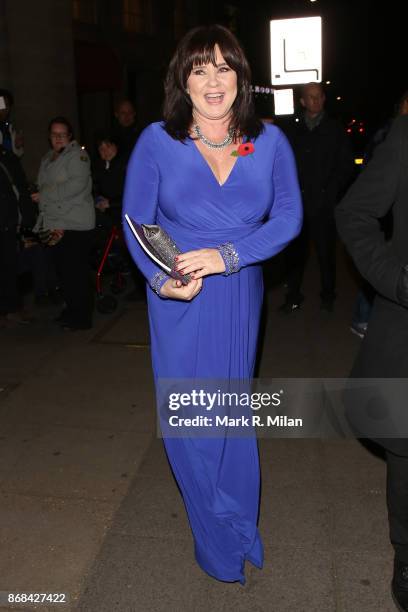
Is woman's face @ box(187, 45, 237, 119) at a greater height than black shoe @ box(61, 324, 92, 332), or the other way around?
woman's face @ box(187, 45, 237, 119)

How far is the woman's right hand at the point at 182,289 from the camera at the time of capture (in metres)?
2.29

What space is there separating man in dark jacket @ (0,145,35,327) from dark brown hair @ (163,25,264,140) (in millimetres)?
4381

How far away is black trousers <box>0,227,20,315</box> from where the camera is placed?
6.56 m

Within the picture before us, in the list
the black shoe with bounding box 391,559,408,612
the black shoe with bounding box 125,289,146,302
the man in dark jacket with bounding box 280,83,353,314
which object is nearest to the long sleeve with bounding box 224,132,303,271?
the black shoe with bounding box 391,559,408,612

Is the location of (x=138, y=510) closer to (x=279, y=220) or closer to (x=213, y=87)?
(x=279, y=220)

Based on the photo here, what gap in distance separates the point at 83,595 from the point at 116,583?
0.15m

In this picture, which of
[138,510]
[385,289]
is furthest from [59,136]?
[385,289]

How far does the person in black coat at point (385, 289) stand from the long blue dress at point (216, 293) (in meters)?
0.33

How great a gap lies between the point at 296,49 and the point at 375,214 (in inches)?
561

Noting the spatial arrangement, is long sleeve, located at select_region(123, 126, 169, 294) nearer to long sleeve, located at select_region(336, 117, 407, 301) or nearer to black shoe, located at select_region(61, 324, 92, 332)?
long sleeve, located at select_region(336, 117, 407, 301)

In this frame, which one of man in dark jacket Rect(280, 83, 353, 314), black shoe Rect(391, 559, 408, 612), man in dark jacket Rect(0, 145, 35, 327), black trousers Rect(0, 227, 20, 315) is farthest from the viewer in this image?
man in dark jacket Rect(280, 83, 353, 314)

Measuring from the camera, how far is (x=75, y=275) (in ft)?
21.4

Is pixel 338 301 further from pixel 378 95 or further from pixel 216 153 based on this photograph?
pixel 378 95

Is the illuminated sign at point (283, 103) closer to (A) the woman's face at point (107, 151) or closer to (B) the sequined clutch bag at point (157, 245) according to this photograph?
(A) the woman's face at point (107, 151)
